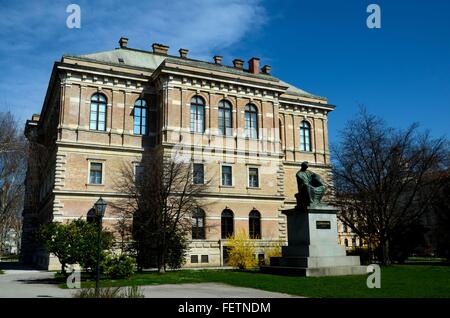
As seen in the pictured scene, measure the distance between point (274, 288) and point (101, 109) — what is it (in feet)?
84.2

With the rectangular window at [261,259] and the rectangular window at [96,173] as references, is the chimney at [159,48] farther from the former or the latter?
the rectangular window at [261,259]

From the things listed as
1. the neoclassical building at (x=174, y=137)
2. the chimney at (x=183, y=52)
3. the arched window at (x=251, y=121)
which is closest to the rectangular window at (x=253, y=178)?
the neoclassical building at (x=174, y=137)

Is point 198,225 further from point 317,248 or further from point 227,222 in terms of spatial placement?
point 317,248

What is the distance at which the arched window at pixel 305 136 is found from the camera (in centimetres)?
4531

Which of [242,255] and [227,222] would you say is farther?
Answer: [227,222]

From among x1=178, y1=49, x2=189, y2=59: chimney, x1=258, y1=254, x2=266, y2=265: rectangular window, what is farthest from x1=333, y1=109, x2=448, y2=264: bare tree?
x1=178, y1=49, x2=189, y2=59: chimney

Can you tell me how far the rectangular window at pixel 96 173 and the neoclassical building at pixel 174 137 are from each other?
85mm

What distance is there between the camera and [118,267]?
68.6ft

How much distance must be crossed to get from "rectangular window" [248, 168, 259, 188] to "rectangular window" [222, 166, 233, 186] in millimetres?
1831

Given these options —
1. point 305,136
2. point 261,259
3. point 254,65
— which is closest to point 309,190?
point 261,259

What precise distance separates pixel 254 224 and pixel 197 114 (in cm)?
1065

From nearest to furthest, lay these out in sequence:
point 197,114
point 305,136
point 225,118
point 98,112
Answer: point 98,112 → point 197,114 → point 225,118 → point 305,136

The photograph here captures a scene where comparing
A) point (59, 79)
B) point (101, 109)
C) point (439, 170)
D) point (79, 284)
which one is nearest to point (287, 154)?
point (439, 170)
